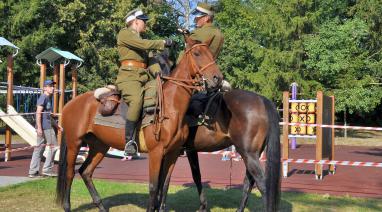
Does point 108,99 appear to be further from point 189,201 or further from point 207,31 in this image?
point 189,201

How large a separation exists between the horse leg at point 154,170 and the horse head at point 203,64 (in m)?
1.12

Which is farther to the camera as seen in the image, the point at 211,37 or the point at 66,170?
the point at 66,170

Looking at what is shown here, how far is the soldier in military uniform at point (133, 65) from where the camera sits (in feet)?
22.5

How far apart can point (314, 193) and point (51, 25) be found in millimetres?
23362

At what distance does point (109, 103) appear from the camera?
7.37 metres

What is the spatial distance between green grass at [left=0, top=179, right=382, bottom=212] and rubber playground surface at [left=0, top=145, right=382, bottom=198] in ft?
3.40

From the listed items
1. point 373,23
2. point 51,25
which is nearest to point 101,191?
point 51,25

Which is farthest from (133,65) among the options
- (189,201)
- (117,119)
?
(189,201)

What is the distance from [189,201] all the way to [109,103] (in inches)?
106

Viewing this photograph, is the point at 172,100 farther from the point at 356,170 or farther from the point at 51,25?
the point at 51,25

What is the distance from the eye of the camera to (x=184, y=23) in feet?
141

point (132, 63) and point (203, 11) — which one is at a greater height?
point (203, 11)

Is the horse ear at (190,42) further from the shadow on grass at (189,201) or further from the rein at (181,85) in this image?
the shadow on grass at (189,201)

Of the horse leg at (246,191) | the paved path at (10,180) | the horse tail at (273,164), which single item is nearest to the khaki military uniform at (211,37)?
the horse tail at (273,164)
